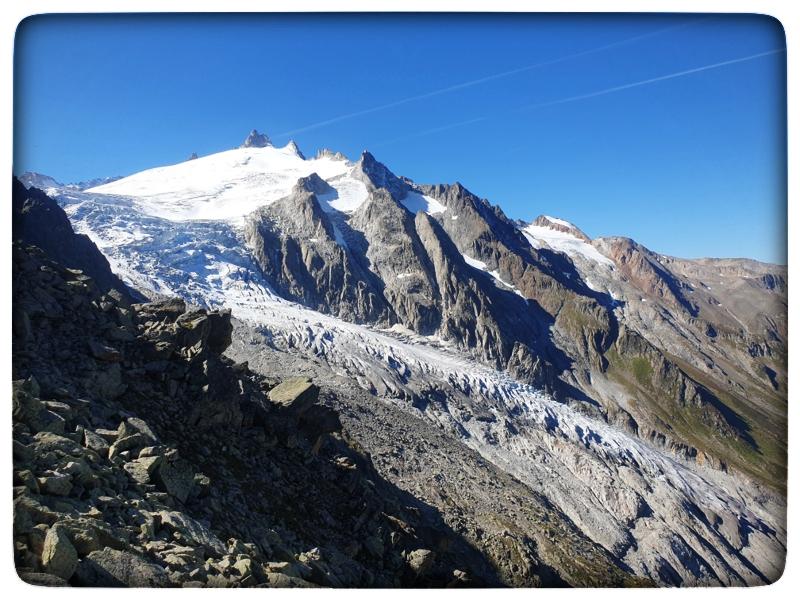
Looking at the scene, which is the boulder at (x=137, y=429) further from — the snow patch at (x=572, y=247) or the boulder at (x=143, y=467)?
the snow patch at (x=572, y=247)

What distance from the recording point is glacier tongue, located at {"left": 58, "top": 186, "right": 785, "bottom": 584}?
50781 millimetres

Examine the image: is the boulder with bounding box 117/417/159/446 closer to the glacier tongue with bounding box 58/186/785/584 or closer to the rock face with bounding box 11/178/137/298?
the rock face with bounding box 11/178/137/298

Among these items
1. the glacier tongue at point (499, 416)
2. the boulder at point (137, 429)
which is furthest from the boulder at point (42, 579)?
the glacier tongue at point (499, 416)

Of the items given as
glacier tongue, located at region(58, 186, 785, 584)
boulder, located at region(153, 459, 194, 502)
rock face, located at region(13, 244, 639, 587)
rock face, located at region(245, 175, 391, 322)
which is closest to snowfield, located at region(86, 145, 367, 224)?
rock face, located at region(245, 175, 391, 322)

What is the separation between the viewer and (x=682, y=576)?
46.8m

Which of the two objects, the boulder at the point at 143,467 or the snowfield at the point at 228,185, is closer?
the boulder at the point at 143,467

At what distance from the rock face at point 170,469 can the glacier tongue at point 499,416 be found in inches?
1620

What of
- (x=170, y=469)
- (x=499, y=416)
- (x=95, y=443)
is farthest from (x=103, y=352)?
(x=499, y=416)

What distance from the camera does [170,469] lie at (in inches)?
304

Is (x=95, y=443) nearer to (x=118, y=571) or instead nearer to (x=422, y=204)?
(x=118, y=571)

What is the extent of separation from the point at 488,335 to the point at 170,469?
280 feet

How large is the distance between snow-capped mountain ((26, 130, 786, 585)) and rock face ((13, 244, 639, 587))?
22.5 feet

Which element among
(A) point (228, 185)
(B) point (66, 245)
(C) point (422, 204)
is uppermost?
(C) point (422, 204)

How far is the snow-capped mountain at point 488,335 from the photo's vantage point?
54.5 metres
